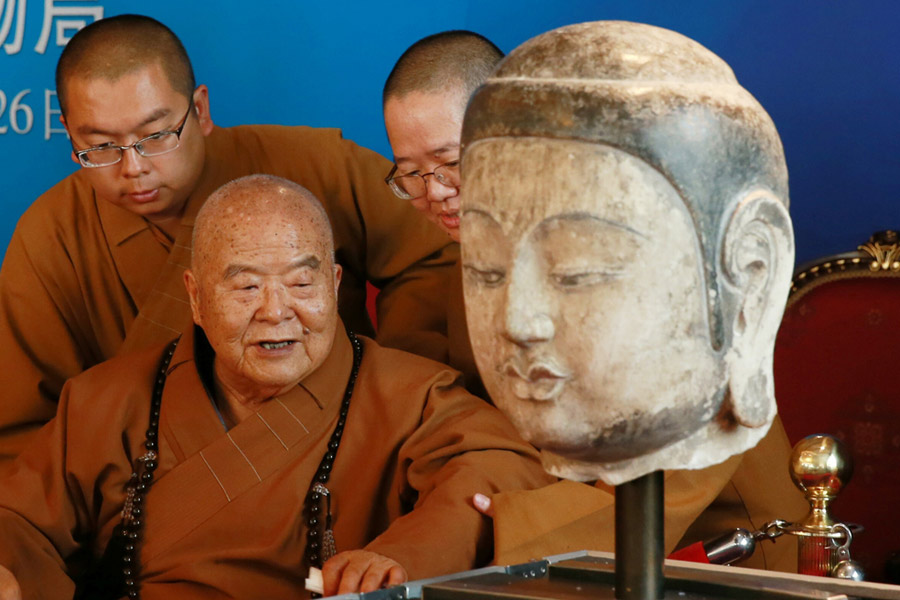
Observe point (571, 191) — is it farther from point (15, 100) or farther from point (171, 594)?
point (15, 100)

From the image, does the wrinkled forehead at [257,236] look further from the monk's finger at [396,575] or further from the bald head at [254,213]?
the monk's finger at [396,575]

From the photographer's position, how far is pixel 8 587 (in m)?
2.00

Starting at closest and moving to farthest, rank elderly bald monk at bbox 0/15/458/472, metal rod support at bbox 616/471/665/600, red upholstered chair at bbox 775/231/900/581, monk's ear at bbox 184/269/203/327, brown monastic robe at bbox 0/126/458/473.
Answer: metal rod support at bbox 616/471/665/600 < monk's ear at bbox 184/269/203/327 < red upholstered chair at bbox 775/231/900/581 < elderly bald monk at bbox 0/15/458/472 < brown monastic robe at bbox 0/126/458/473

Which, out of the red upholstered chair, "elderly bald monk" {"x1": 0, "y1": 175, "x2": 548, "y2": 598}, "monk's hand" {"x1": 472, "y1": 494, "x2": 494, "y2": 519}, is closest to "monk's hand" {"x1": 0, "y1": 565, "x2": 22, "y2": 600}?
"elderly bald monk" {"x1": 0, "y1": 175, "x2": 548, "y2": 598}

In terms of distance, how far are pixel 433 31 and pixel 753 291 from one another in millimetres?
2130

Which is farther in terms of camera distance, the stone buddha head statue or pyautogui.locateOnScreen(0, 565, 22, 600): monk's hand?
pyautogui.locateOnScreen(0, 565, 22, 600): monk's hand

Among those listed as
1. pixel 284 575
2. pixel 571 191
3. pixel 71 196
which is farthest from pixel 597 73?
pixel 71 196

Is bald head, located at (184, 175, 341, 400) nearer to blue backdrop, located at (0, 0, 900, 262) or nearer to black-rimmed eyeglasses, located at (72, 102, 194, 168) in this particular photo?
black-rimmed eyeglasses, located at (72, 102, 194, 168)

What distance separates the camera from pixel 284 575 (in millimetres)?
2148

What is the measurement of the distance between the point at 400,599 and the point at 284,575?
0.78 meters

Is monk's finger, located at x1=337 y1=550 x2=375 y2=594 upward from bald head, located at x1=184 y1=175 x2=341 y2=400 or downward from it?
downward

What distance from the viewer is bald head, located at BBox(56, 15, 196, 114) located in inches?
105

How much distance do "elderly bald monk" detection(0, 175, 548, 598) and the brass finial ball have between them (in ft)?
1.62

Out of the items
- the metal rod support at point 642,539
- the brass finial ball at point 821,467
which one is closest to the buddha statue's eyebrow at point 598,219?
the metal rod support at point 642,539
